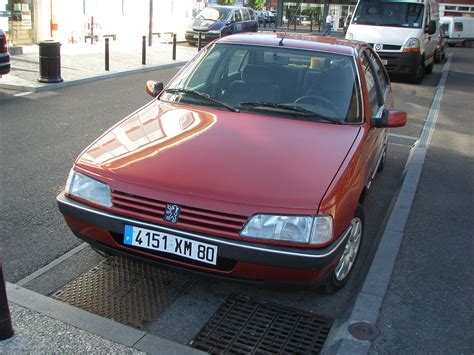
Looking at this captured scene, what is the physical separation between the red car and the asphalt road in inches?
13.7

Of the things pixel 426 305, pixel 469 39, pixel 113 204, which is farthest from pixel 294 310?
Answer: pixel 469 39

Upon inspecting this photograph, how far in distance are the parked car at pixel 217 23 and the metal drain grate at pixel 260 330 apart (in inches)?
815

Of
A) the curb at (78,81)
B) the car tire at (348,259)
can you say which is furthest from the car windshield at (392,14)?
the car tire at (348,259)

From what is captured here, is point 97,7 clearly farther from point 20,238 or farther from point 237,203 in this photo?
point 237,203

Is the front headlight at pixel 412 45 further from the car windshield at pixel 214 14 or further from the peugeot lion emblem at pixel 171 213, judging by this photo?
the peugeot lion emblem at pixel 171 213

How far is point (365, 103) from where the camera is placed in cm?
437

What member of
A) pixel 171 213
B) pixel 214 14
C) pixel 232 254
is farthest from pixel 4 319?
pixel 214 14

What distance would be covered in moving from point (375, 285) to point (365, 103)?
153 cm

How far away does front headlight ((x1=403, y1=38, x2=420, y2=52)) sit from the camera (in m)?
14.1

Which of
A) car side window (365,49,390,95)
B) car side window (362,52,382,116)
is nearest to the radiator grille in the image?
car side window (362,52,382,116)

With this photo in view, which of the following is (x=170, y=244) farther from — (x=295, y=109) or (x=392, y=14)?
(x=392, y=14)

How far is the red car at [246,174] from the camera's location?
2.98 meters

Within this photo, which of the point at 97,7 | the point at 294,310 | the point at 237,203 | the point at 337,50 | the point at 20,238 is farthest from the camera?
the point at 97,7

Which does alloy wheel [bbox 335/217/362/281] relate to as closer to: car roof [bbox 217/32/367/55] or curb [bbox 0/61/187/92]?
car roof [bbox 217/32/367/55]
